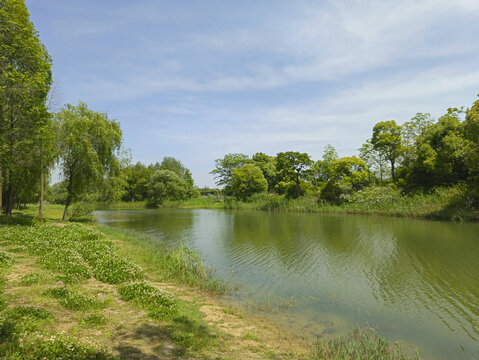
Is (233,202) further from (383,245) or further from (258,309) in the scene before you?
A: (258,309)

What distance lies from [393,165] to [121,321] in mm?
47819

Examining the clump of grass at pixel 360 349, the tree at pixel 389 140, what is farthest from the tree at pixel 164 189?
the clump of grass at pixel 360 349

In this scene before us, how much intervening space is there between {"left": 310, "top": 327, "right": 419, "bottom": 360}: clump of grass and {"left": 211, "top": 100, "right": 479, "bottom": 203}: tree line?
2749 cm

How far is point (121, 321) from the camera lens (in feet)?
19.7

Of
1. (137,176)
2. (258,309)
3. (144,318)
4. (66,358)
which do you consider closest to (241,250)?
(258,309)

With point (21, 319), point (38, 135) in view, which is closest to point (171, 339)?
point (21, 319)

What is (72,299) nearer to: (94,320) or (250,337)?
(94,320)

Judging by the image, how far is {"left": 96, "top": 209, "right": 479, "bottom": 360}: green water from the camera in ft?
24.2

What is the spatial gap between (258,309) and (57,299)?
5311 millimetres

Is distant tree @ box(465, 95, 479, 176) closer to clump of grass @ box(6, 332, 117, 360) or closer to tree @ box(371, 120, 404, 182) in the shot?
tree @ box(371, 120, 404, 182)

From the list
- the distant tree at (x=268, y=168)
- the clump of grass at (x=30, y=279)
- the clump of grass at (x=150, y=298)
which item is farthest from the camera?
the distant tree at (x=268, y=168)

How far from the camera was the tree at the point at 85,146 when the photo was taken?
23331 millimetres

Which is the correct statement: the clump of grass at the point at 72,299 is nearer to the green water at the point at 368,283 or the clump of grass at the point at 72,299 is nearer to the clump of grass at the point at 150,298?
the clump of grass at the point at 150,298

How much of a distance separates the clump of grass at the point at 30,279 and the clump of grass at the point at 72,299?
0.94m
